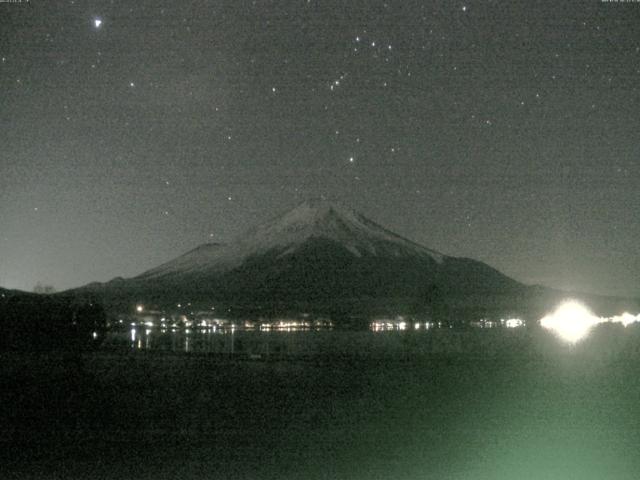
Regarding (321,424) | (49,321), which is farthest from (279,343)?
(321,424)

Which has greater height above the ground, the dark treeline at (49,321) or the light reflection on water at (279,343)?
the dark treeline at (49,321)

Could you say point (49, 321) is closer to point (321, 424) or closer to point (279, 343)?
point (279, 343)

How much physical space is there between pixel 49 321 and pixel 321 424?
82.6ft

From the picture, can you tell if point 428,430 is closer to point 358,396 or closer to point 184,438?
point 184,438

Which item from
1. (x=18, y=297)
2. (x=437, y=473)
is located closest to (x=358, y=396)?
(x=437, y=473)

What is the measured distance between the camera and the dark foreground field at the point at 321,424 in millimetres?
11430

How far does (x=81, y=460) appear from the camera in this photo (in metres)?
12.0

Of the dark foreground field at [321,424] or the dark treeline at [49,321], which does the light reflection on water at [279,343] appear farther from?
the dark foreground field at [321,424]

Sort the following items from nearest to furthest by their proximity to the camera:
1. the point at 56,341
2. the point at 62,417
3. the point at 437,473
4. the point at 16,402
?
the point at 437,473 < the point at 62,417 < the point at 16,402 < the point at 56,341

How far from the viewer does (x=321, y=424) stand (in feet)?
50.9

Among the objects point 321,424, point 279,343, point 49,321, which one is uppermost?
point 49,321

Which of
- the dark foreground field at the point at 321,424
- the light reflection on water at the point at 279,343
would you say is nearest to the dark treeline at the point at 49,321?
the light reflection on water at the point at 279,343

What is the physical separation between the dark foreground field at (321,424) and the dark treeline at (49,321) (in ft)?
30.8

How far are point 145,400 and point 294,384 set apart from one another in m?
5.38
